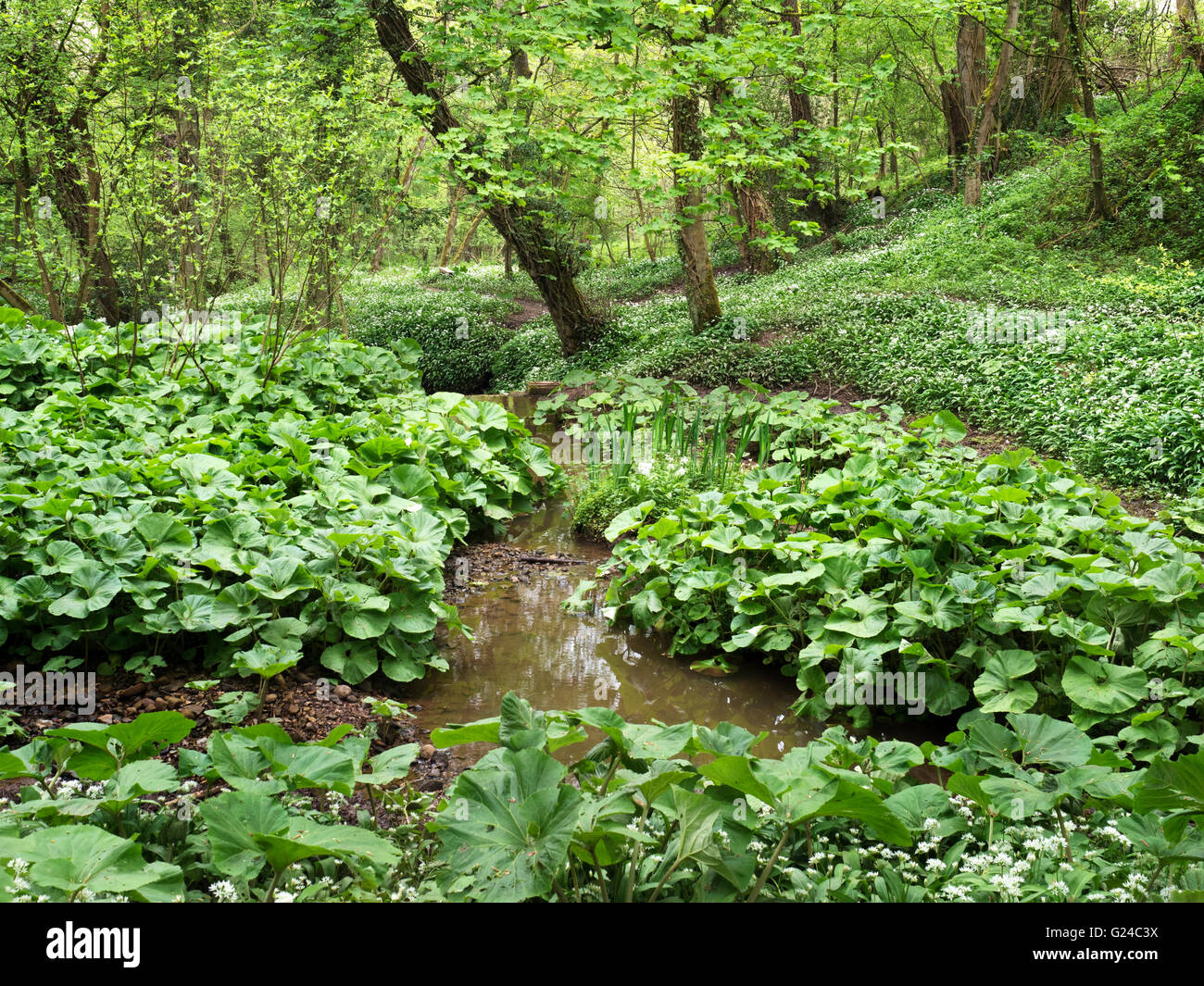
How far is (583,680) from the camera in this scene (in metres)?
4.51

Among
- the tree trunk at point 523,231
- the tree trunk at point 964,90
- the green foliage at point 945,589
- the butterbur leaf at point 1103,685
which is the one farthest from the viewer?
the tree trunk at point 964,90

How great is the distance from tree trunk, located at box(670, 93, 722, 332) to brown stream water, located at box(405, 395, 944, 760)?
21.7 feet

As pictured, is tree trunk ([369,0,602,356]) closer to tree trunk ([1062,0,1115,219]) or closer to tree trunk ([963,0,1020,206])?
tree trunk ([1062,0,1115,219])

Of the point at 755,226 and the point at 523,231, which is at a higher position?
the point at 755,226

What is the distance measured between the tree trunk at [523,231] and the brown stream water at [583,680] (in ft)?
18.6

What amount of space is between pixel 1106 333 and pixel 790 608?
5950 mm

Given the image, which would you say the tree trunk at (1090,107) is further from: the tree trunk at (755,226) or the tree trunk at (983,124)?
the tree trunk at (755,226)

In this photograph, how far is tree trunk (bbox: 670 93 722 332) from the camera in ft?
34.4

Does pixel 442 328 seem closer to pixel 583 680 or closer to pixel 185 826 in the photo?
pixel 583 680

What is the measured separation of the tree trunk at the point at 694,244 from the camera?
10.5 m

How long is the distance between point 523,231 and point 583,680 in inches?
334

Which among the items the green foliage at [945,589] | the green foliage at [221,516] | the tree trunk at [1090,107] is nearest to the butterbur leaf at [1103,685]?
the green foliage at [945,589]

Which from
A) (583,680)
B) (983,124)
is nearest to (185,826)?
(583,680)
